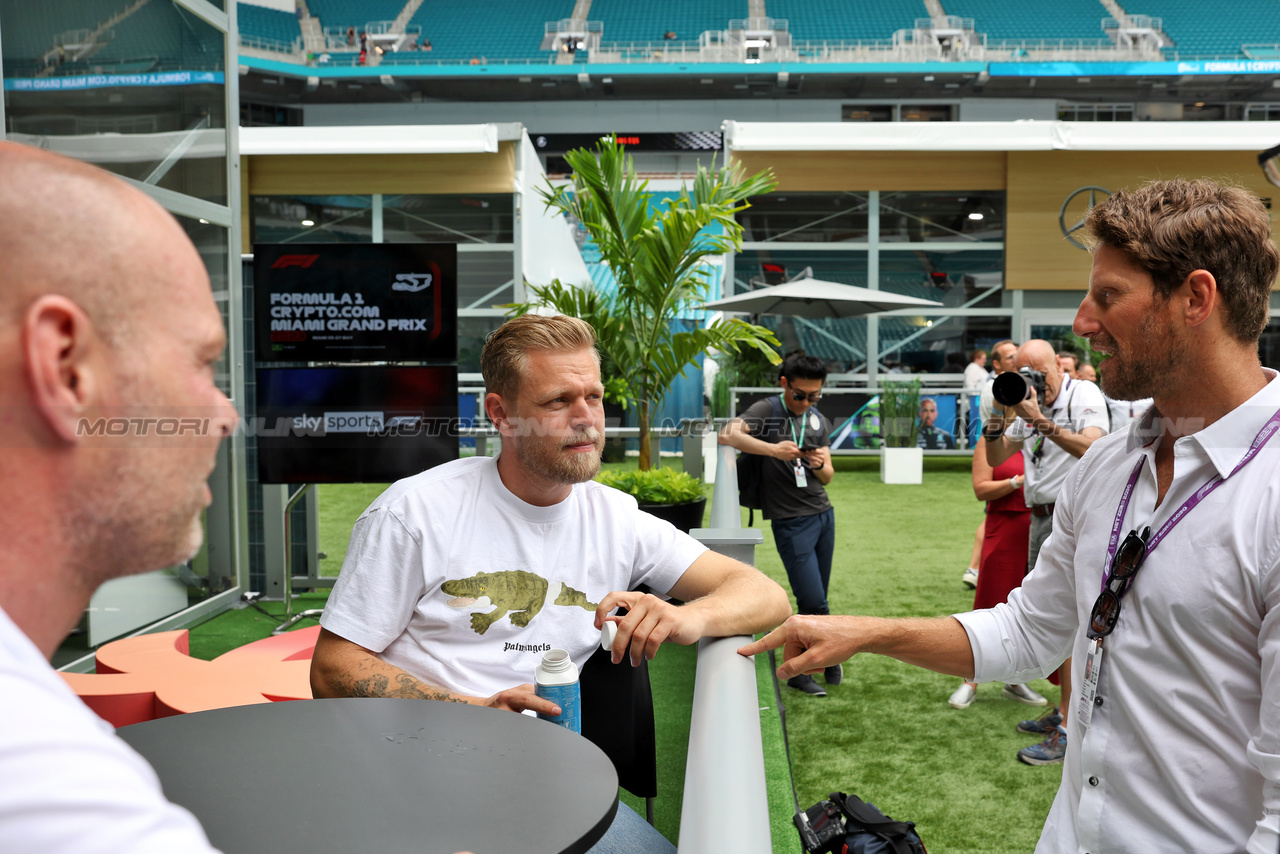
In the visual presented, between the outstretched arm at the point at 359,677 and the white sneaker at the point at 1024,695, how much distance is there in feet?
10.5

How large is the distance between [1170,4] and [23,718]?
110 feet

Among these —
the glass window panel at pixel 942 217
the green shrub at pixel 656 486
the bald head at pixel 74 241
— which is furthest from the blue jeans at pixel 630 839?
the glass window panel at pixel 942 217

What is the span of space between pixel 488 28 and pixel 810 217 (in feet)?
58.3

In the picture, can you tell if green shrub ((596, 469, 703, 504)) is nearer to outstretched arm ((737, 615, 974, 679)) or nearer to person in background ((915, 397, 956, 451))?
outstretched arm ((737, 615, 974, 679))

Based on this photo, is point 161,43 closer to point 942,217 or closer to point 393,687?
point 393,687

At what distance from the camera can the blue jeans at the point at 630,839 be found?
1562mm

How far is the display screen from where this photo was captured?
14.9 ft

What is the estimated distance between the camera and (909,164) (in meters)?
13.4

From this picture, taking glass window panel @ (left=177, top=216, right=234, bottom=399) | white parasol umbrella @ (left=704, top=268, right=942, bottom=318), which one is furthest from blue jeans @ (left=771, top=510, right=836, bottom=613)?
white parasol umbrella @ (left=704, top=268, right=942, bottom=318)

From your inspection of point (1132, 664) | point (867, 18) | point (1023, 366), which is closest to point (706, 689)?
point (1132, 664)

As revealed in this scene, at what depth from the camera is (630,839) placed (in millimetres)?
1597

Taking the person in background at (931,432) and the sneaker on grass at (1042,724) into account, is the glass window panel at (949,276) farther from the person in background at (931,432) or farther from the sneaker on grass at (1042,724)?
the sneaker on grass at (1042,724)

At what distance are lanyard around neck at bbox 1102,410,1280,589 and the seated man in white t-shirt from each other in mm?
625

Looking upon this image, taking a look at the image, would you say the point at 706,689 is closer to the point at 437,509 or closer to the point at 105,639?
the point at 437,509
